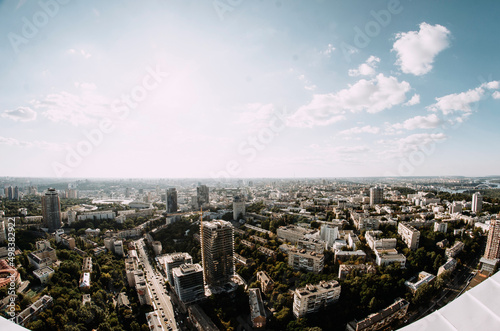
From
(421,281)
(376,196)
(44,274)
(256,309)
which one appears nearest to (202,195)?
(44,274)

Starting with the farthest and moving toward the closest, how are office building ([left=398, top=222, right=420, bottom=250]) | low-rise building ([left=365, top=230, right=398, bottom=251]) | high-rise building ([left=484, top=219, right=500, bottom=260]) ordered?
office building ([left=398, top=222, right=420, bottom=250]) < low-rise building ([left=365, top=230, right=398, bottom=251]) < high-rise building ([left=484, top=219, right=500, bottom=260])

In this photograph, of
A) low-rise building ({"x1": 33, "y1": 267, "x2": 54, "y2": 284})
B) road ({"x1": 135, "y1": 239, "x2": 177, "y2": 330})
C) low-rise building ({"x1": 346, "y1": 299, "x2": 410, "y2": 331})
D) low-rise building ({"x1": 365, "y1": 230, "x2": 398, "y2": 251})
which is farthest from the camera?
low-rise building ({"x1": 365, "y1": 230, "x2": 398, "y2": 251})

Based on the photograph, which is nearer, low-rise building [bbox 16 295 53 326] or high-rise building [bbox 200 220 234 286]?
low-rise building [bbox 16 295 53 326]

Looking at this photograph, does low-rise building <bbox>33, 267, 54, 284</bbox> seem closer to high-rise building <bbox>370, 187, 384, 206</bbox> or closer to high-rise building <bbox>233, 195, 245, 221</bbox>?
high-rise building <bbox>233, 195, 245, 221</bbox>

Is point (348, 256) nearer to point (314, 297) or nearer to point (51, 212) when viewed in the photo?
point (314, 297)

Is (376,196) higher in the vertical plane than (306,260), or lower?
higher

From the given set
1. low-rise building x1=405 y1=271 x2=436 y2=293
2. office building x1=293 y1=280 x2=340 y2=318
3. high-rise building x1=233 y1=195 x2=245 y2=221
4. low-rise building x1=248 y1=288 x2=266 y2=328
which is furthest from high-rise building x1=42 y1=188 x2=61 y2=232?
low-rise building x1=405 y1=271 x2=436 y2=293
